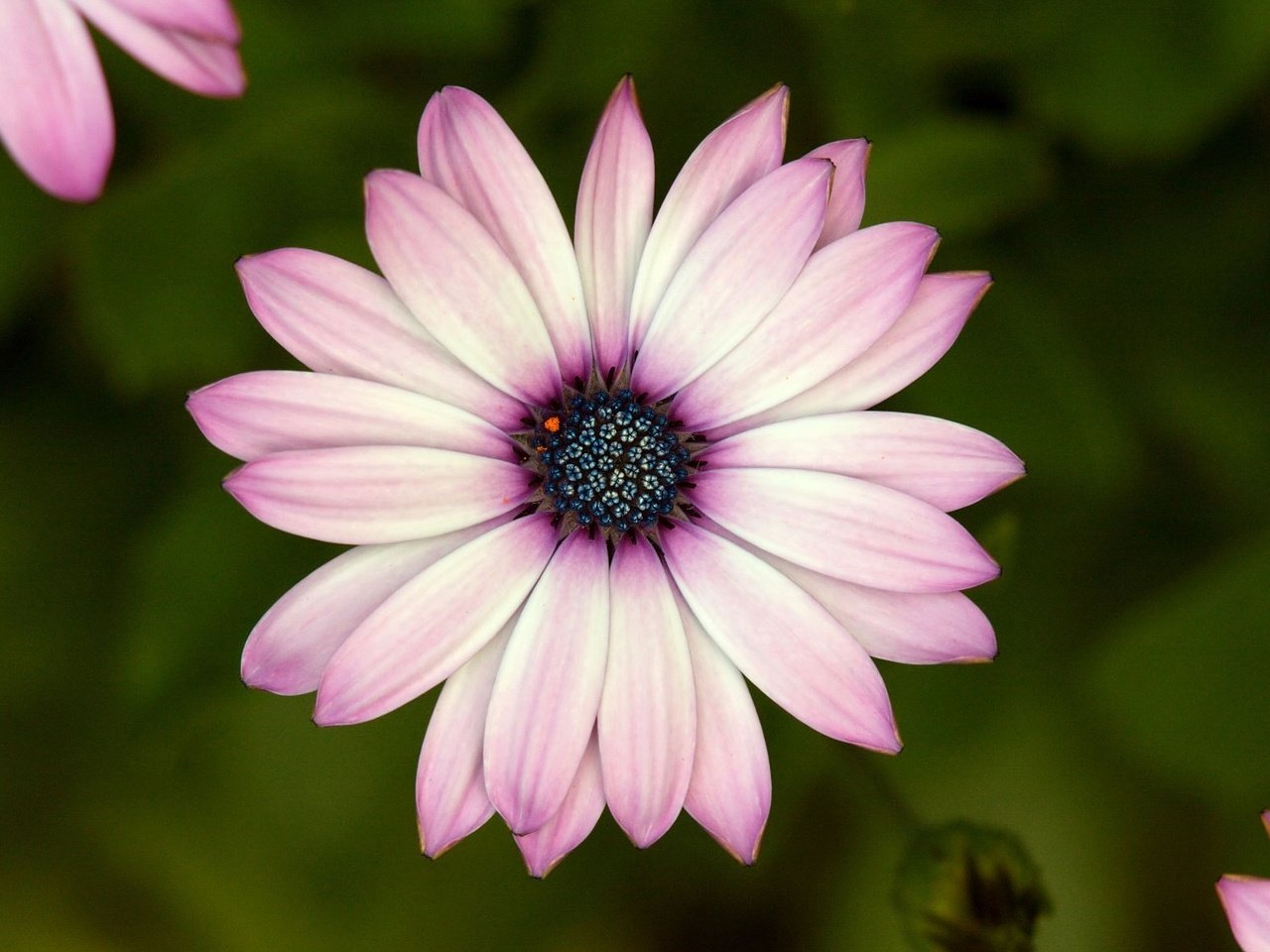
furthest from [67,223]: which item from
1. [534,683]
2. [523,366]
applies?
[534,683]

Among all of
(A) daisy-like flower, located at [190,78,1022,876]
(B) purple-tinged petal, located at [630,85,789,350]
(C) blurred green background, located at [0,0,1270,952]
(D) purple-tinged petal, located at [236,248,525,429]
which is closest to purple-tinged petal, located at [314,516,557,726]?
(A) daisy-like flower, located at [190,78,1022,876]

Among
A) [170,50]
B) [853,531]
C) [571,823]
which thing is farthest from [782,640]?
[170,50]

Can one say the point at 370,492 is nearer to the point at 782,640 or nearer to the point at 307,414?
the point at 307,414

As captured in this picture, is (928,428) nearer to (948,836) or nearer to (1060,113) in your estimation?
(948,836)

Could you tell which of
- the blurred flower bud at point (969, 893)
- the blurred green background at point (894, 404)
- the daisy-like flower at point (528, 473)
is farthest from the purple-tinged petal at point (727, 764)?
the blurred green background at point (894, 404)

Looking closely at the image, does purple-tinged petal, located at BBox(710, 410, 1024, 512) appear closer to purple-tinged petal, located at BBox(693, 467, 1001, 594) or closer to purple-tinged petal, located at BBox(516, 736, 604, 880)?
purple-tinged petal, located at BBox(693, 467, 1001, 594)

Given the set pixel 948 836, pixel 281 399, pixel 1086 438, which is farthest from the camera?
pixel 1086 438

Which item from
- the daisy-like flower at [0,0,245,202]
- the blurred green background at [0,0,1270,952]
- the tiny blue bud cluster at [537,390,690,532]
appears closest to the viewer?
the daisy-like flower at [0,0,245,202]
